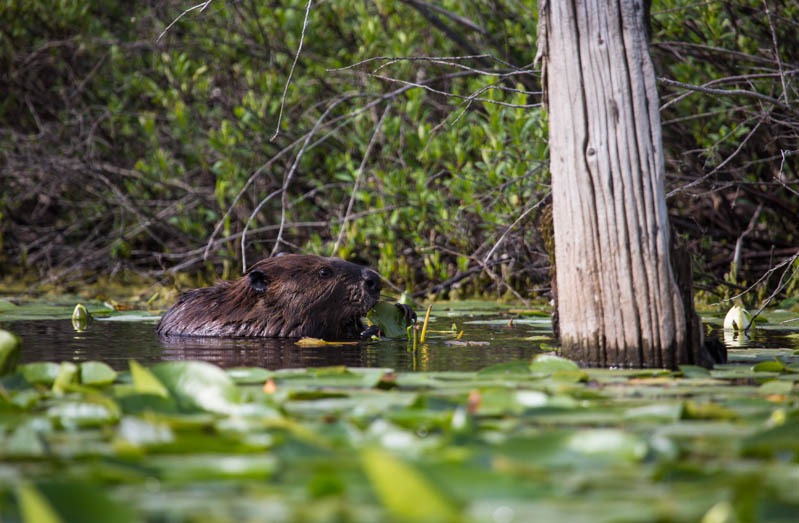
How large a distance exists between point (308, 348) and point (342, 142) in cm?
437

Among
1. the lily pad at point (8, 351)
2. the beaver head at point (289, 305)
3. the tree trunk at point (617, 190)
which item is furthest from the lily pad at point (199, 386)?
the beaver head at point (289, 305)

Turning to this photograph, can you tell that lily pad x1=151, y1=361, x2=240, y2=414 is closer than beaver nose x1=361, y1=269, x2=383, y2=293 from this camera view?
Yes

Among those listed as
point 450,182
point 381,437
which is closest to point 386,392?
point 381,437

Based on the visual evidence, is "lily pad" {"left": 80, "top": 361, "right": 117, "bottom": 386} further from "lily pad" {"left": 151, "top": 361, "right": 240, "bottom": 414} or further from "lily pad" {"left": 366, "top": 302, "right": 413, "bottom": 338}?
"lily pad" {"left": 366, "top": 302, "right": 413, "bottom": 338}

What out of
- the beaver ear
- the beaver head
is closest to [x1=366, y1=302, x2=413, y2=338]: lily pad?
the beaver head

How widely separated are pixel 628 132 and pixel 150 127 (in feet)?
22.3

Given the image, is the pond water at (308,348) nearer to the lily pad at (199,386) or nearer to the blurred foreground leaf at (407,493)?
the lily pad at (199,386)

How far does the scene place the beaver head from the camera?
A: 5707 mm

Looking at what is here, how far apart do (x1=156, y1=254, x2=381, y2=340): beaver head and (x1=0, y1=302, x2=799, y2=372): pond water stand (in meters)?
0.25

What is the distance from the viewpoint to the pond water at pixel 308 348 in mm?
4188

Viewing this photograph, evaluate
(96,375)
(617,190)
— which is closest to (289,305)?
(617,190)

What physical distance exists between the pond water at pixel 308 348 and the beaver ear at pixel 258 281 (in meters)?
0.37

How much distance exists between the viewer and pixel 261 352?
4.78m

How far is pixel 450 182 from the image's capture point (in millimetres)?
7910
